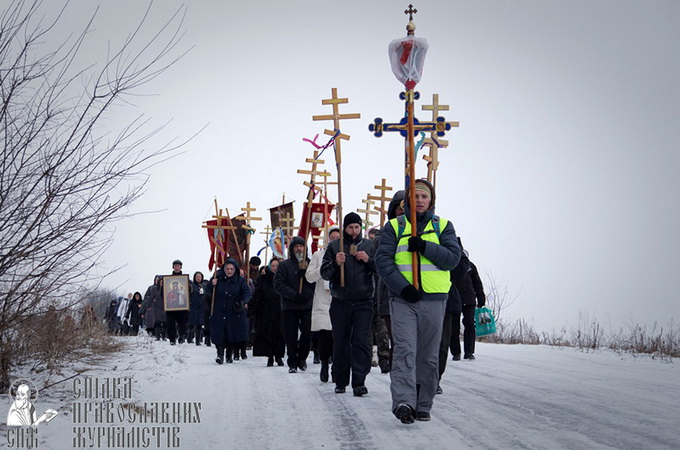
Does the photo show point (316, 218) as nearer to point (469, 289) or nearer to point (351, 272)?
point (469, 289)

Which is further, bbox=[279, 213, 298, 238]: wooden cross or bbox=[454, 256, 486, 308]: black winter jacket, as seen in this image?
bbox=[279, 213, 298, 238]: wooden cross

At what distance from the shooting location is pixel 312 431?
6000 millimetres

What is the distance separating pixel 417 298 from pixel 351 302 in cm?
253

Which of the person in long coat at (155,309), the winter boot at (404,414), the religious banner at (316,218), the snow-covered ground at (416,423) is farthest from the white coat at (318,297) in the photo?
the person in long coat at (155,309)

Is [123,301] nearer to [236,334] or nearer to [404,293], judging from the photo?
[236,334]

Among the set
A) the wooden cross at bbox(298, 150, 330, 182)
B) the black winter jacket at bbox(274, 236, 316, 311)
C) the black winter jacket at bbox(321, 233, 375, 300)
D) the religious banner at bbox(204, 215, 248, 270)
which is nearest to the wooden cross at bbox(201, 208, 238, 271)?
the religious banner at bbox(204, 215, 248, 270)

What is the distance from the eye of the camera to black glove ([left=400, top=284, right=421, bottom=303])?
6305mm

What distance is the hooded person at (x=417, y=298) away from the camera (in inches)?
249

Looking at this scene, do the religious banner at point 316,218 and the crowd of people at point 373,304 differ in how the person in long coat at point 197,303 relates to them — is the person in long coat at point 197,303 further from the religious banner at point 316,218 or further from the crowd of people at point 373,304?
the crowd of people at point 373,304

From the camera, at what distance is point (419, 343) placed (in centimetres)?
653

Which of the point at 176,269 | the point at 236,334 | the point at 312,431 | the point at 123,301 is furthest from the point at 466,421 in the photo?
the point at 123,301

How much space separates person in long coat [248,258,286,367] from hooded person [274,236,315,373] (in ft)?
4.21
